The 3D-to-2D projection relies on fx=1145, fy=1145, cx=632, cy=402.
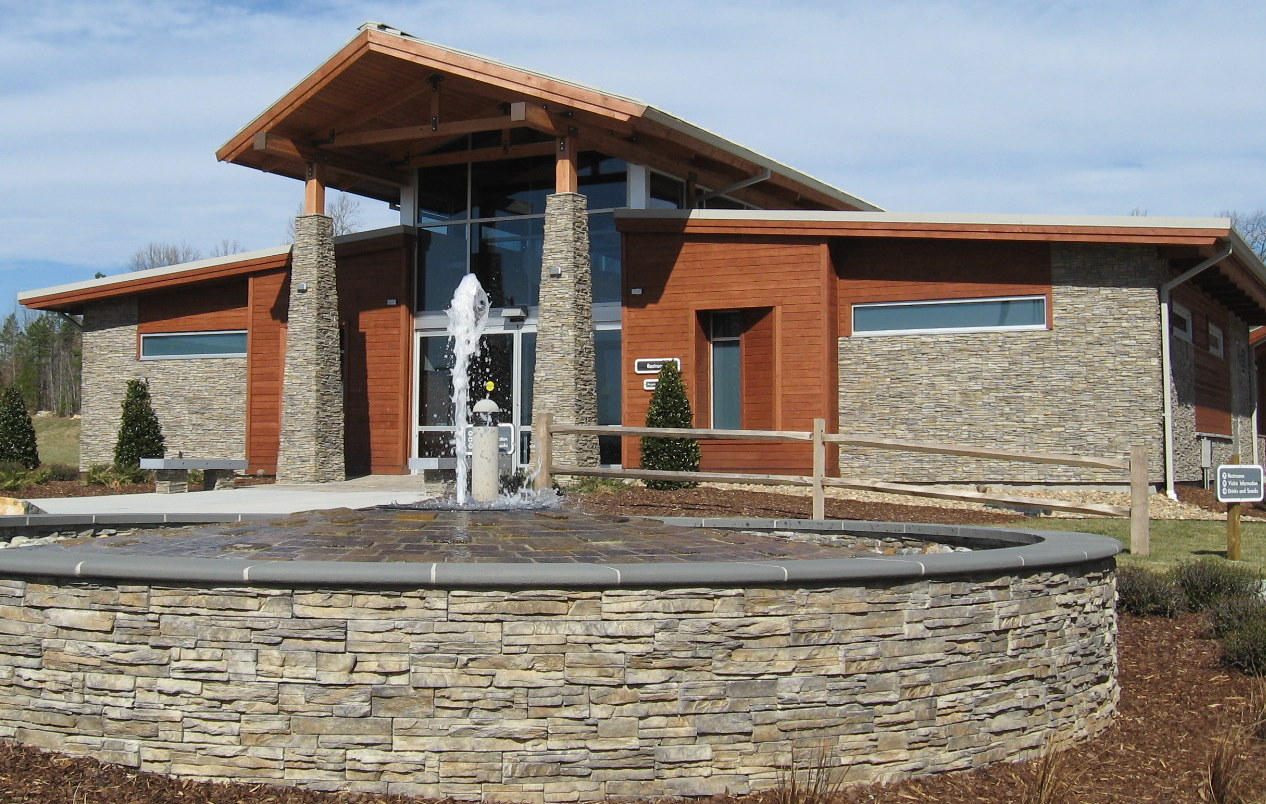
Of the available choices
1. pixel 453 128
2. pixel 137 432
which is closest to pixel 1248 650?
pixel 453 128

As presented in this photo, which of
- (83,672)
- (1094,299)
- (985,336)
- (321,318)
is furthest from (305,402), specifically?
(83,672)

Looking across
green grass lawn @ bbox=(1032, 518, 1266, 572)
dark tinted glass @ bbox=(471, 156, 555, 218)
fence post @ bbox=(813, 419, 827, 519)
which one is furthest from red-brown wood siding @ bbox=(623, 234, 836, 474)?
fence post @ bbox=(813, 419, 827, 519)

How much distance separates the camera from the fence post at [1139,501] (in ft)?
33.9

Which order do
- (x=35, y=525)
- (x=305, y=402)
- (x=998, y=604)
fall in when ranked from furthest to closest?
(x=305, y=402) < (x=35, y=525) < (x=998, y=604)

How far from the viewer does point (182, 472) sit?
1823 centimetres

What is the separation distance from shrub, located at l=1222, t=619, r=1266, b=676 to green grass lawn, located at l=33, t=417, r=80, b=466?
34.6 meters

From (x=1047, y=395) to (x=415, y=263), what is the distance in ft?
35.0

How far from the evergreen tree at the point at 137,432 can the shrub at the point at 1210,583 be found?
18487 millimetres

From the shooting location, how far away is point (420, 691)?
4.75 meters

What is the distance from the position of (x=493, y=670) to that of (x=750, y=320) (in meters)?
13.5

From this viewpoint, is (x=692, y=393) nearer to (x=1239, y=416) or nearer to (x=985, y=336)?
(x=985, y=336)

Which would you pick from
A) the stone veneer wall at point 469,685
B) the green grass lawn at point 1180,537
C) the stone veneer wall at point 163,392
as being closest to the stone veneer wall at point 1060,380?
the green grass lawn at point 1180,537

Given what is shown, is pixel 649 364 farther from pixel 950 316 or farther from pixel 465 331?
pixel 950 316

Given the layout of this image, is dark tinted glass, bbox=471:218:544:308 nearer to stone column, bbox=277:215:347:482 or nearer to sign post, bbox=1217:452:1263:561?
stone column, bbox=277:215:347:482
